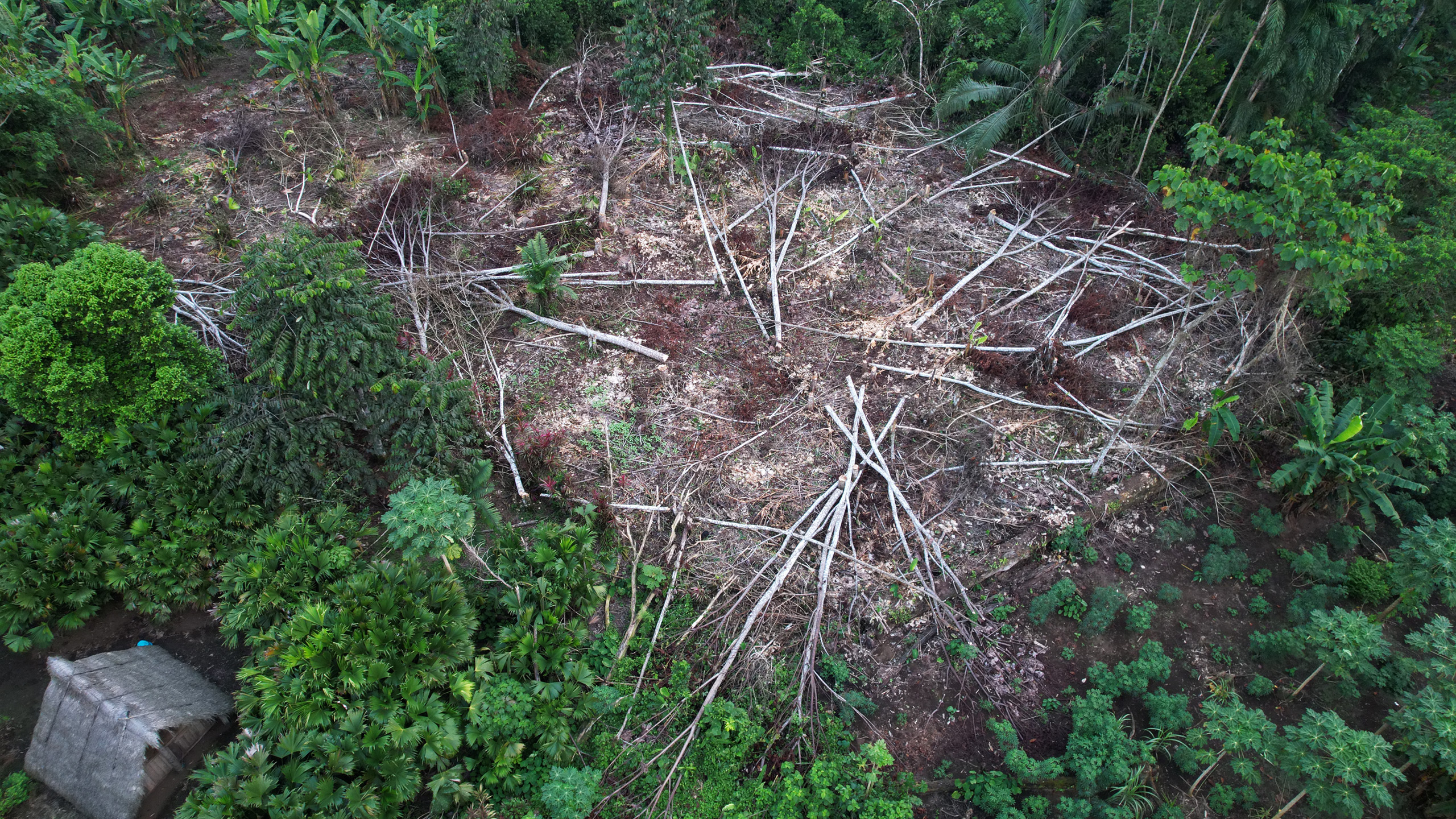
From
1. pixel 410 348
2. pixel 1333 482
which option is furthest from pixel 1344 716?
pixel 410 348

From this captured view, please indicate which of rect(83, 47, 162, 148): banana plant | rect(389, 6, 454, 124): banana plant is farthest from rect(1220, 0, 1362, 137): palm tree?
rect(83, 47, 162, 148): banana plant

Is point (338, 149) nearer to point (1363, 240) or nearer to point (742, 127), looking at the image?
point (742, 127)

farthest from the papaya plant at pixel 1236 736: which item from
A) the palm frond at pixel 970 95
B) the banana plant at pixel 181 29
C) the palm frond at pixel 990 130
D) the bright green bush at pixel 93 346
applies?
the banana plant at pixel 181 29

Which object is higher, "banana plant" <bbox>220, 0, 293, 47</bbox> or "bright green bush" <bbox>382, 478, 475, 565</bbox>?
"banana plant" <bbox>220, 0, 293, 47</bbox>

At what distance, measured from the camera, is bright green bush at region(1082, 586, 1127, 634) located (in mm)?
5430

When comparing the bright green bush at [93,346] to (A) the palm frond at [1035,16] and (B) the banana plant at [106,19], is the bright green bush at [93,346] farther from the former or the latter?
(A) the palm frond at [1035,16]

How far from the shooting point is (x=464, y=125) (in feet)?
32.6

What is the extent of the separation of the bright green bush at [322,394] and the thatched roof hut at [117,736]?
1.59 metres

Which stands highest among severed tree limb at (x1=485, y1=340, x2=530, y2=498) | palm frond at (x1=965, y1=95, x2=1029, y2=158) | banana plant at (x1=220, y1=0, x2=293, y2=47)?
palm frond at (x1=965, y1=95, x2=1029, y2=158)

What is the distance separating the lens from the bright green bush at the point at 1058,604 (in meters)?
5.51

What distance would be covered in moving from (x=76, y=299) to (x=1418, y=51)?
51.8 feet

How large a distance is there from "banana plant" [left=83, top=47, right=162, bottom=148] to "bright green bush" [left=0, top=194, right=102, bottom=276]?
8.62 feet

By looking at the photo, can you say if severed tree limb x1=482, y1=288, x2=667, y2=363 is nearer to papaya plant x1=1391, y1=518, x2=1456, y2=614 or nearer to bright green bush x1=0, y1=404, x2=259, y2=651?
bright green bush x1=0, y1=404, x2=259, y2=651

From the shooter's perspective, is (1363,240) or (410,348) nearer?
(1363,240)
